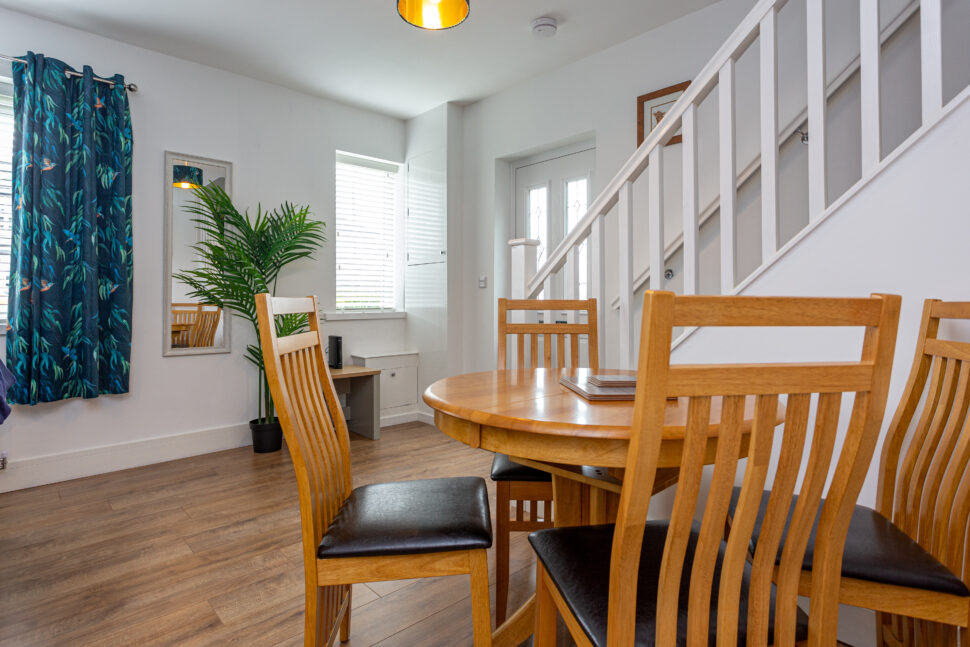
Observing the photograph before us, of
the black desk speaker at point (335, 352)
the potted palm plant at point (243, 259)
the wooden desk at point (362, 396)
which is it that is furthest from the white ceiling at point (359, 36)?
the wooden desk at point (362, 396)

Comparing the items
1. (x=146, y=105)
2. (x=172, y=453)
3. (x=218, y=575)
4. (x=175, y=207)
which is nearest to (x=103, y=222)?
(x=175, y=207)

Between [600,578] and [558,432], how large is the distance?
0.28 metres

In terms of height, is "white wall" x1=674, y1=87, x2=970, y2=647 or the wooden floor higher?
"white wall" x1=674, y1=87, x2=970, y2=647

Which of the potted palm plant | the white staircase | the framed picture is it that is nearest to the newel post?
the white staircase

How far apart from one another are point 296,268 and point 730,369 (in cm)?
380

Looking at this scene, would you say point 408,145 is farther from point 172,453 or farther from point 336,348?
point 172,453

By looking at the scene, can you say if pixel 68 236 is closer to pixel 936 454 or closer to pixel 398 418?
pixel 398 418

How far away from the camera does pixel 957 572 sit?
105 centimetres

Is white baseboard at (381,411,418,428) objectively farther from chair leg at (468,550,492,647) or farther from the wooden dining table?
chair leg at (468,550,492,647)

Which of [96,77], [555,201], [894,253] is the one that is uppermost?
[96,77]

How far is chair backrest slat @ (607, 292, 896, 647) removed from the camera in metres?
0.71

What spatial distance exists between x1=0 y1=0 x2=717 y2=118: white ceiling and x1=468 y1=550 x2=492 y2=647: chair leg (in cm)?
286

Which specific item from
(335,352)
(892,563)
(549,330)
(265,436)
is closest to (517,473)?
(549,330)

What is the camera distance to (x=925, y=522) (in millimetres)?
1176
